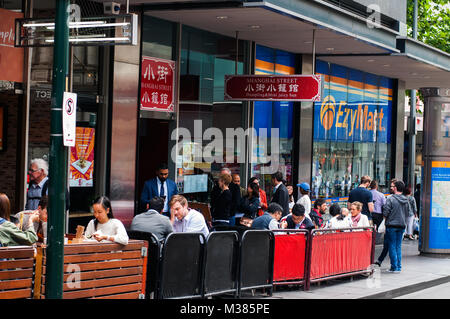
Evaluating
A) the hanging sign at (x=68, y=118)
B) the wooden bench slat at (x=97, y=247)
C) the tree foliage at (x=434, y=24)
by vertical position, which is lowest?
the wooden bench slat at (x=97, y=247)

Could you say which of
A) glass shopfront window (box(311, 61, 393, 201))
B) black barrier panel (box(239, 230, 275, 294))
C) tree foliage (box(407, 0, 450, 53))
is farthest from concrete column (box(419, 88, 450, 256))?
tree foliage (box(407, 0, 450, 53))

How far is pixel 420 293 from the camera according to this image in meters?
14.1

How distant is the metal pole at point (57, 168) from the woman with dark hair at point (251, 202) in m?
8.05

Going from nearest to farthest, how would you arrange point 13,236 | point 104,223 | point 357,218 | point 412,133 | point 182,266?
point 13,236
point 104,223
point 182,266
point 357,218
point 412,133

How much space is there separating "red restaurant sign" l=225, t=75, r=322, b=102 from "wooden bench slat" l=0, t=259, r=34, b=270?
911 cm

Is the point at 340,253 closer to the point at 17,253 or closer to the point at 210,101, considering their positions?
the point at 210,101

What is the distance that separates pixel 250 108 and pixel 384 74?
8518 mm

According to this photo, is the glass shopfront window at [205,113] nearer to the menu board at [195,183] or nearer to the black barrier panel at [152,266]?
the menu board at [195,183]

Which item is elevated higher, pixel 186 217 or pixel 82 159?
pixel 82 159

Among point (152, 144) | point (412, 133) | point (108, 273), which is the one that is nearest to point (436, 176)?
point (152, 144)

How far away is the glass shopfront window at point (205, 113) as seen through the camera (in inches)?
670

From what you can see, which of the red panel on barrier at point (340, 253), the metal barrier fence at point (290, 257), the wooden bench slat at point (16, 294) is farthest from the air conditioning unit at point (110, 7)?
the red panel on barrier at point (340, 253)

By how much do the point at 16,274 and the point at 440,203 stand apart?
521 inches

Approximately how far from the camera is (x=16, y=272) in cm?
820
